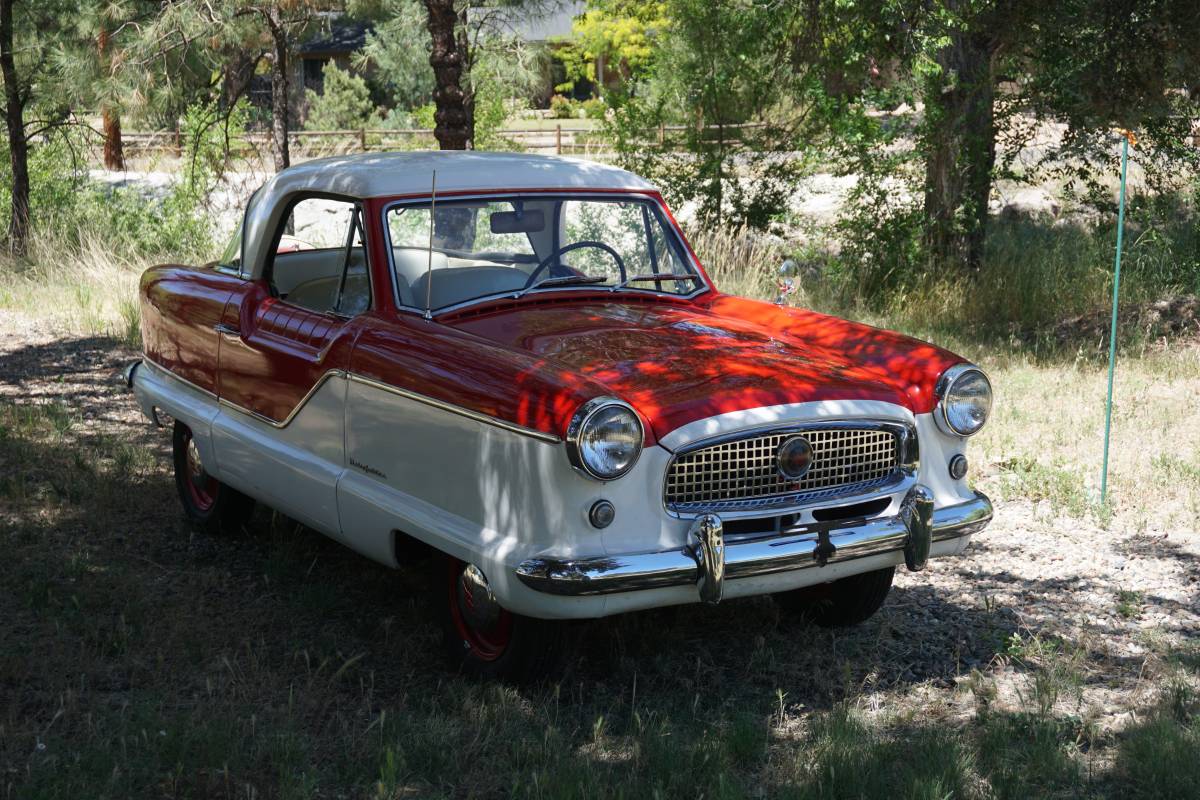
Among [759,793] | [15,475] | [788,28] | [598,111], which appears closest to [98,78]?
[598,111]

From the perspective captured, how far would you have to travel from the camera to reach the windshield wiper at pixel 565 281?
17.0ft

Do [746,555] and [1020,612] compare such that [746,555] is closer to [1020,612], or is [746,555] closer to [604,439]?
[604,439]

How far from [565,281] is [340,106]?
31962mm

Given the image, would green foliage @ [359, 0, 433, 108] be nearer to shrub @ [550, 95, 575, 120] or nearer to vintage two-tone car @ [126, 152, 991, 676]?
shrub @ [550, 95, 575, 120]

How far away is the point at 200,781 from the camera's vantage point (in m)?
3.77

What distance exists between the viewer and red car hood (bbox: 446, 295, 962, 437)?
165 inches

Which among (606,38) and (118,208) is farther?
(606,38)

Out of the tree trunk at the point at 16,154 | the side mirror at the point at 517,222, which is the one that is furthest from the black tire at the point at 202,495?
the tree trunk at the point at 16,154

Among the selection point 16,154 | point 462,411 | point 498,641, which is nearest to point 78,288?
point 16,154

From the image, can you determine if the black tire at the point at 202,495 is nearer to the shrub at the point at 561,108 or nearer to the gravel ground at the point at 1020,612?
the gravel ground at the point at 1020,612

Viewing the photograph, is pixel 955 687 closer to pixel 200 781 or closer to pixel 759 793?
pixel 759 793

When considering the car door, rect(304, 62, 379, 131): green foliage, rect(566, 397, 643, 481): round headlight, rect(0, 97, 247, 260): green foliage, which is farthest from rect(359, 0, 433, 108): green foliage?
rect(566, 397, 643, 481): round headlight

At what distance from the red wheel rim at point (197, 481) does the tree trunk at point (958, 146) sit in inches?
293

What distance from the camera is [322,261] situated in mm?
6219
